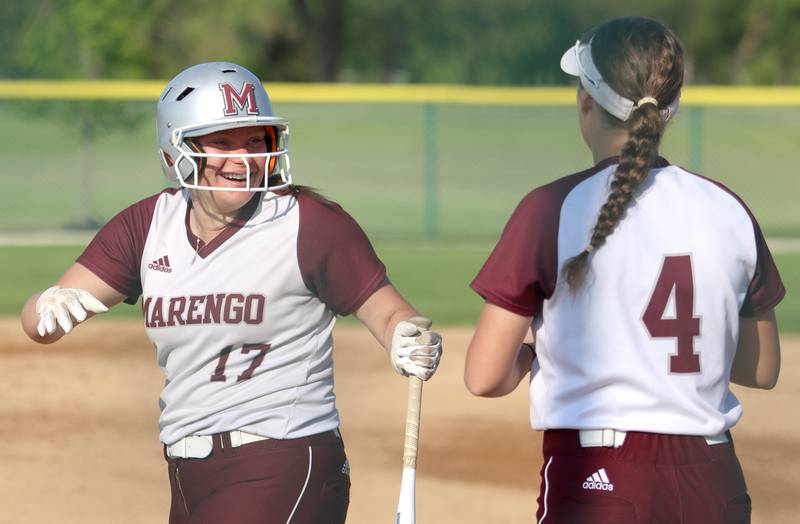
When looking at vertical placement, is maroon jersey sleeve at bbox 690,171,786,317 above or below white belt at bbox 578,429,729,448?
above

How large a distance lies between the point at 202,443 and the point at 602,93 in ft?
4.81

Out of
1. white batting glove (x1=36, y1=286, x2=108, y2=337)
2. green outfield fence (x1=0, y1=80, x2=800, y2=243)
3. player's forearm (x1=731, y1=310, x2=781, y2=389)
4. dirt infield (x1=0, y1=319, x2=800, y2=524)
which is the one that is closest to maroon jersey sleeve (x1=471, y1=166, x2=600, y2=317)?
player's forearm (x1=731, y1=310, x2=781, y2=389)

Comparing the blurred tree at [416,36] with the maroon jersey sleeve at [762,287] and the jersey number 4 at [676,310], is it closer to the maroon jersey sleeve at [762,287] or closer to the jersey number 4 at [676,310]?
the maroon jersey sleeve at [762,287]

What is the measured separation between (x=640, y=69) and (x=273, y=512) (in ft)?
5.06

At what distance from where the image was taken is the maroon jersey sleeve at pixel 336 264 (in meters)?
3.48

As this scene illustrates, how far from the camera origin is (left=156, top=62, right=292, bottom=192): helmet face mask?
3.56 m

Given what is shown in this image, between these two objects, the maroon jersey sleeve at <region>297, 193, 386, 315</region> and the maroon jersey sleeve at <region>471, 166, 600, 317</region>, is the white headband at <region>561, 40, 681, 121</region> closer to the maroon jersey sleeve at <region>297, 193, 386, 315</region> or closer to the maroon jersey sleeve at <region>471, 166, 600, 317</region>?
the maroon jersey sleeve at <region>471, 166, 600, 317</region>

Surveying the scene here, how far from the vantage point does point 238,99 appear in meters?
3.62

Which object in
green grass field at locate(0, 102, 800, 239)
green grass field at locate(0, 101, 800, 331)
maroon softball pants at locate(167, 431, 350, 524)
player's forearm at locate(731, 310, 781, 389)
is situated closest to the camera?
player's forearm at locate(731, 310, 781, 389)

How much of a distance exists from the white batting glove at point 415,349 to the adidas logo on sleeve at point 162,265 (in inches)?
28.0

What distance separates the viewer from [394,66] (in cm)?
4909

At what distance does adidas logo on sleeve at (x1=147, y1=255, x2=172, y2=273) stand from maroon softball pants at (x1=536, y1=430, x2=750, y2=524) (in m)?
1.35

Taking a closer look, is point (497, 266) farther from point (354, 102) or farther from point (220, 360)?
point (354, 102)

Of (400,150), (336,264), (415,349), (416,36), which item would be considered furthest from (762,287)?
(416,36)
